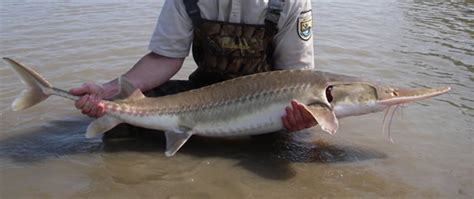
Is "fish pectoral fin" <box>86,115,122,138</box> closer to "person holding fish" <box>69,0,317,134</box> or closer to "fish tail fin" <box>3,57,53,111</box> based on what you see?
"person holding fish" <box>69,0,317,134</box>

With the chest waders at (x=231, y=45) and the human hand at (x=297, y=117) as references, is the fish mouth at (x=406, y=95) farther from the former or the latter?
the chest waders at (x=231, y=45)

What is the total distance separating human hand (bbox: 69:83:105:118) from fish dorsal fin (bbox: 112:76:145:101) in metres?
0.11

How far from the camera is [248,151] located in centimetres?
307

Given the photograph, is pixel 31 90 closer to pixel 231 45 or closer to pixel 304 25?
pixel 231 45

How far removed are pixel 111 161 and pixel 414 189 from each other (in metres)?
1.67

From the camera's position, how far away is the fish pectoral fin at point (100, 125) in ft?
9.48

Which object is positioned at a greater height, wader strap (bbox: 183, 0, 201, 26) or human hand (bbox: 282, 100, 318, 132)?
wader strap (bbox: 183, 0, 201, 26)

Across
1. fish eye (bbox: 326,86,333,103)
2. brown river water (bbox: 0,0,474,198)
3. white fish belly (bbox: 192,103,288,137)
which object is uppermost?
fish eye (bbox: 326,86,333,103)

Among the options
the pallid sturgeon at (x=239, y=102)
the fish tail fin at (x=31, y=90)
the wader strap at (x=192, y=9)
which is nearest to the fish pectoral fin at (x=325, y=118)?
the pallid sturgeon at (x=239, y=102)

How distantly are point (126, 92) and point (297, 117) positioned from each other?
3.34ft

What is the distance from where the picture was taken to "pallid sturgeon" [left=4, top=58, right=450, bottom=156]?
108 inches

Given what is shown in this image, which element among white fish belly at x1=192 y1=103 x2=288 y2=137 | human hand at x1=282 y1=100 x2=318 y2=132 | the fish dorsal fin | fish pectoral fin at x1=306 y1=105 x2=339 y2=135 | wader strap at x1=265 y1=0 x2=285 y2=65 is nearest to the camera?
fish pectoral fin at x1=306 y1=105 x2=339 y2=135

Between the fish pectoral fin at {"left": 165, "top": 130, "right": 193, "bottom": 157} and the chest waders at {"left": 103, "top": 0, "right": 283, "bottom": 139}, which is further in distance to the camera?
the chest waders at {"left": 103, "top": 0, "right": 283, "bottom": 139}

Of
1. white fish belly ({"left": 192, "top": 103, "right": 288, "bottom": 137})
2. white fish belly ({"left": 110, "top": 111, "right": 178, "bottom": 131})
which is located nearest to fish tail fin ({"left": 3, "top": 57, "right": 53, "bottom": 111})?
white fish belly ({"left": 110, "top": 111, "right": 178, "bottom": 131})
